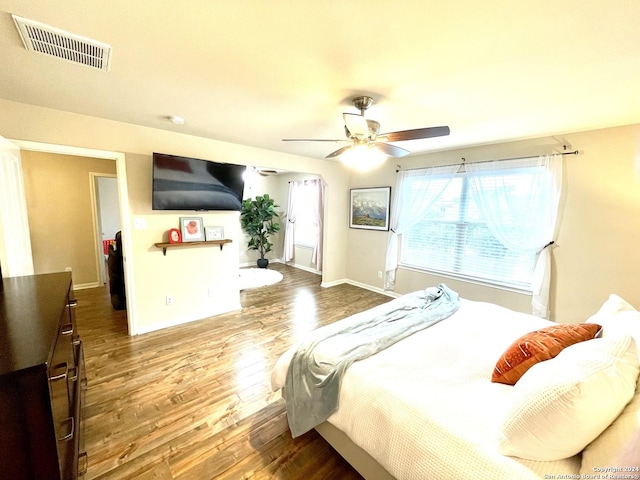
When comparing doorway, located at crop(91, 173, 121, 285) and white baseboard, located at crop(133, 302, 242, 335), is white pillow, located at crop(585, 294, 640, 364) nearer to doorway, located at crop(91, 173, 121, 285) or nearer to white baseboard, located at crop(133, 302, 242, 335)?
white baseboard, located at crop(133, 302, 242, 335)

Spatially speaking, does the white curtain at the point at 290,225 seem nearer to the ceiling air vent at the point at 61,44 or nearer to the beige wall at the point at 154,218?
the beige wall at the point at 154,218

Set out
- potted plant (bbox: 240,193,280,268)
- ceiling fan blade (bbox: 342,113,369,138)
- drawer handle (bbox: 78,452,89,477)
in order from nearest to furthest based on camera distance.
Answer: drawer handle (bbox: 78,452,89,477)
ceiling fan blade (bbox: 342,113,369,138)
potted plant (bbox: 240,193,280,268)

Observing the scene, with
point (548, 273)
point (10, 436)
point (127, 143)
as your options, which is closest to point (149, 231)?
point (127, 143)

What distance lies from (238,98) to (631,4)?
2.18 metres

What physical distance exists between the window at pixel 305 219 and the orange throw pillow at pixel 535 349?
484cm

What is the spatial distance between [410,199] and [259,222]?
11.9 feet

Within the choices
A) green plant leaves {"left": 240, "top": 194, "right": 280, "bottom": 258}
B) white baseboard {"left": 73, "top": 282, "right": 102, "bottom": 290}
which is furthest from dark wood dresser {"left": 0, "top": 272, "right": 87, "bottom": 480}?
green plant leaves {"left": 240, "top": 194, "right": 280, "bottom": 258}

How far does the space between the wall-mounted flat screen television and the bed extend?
7.77ft

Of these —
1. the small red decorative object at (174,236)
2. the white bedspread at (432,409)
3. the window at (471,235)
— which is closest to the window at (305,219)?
the window at (471,235)

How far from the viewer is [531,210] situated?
2990mm

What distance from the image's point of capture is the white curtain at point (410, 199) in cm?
378

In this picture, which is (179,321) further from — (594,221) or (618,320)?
(594,221)

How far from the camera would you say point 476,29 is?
124cm

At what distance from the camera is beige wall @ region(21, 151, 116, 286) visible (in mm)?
4035
